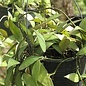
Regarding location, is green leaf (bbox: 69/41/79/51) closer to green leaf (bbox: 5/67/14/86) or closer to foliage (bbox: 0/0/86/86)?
foliage (bbox: 0/0/86/86)

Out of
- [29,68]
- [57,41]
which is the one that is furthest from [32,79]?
[57,41]

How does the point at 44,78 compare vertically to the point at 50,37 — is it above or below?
below

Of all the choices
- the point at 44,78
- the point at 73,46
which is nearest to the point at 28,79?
the point at 44,78

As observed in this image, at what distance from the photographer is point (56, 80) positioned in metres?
0.83

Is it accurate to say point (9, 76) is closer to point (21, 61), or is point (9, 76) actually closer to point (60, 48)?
point (21, 61)

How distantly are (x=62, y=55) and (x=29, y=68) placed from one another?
0.38 ft

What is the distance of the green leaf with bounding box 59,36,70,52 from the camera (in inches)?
30.9

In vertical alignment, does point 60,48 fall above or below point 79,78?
above

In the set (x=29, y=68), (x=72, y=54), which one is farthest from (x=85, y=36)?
(x=29, y=68)

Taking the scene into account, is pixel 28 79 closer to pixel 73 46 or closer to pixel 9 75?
pixel 9 75

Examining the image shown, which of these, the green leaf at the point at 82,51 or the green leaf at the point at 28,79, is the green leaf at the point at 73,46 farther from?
the green leaf at the point at 28,79

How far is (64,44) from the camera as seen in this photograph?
793 millimetres

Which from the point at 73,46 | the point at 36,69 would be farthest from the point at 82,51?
the point at 36,69

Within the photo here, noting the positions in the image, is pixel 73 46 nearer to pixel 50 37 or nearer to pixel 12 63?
pixel 50 37
